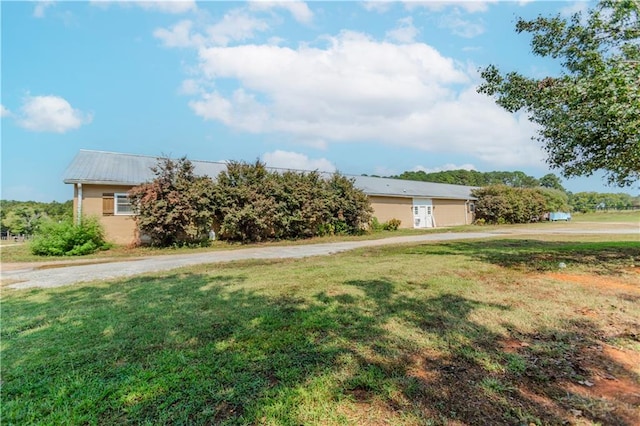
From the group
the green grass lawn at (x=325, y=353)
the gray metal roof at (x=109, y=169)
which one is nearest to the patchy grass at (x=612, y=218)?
the green grass lawn at (x=325, y=353)

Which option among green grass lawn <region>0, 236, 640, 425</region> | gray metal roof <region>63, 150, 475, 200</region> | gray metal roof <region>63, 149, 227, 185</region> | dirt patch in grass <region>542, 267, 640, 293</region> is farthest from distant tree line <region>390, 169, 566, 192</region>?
green grass lawn <region>0, 236, 640, 425</region>

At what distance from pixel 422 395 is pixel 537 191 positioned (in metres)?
40.2

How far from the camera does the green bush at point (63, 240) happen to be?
1162 centimetres

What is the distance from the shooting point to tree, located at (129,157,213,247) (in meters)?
12.8

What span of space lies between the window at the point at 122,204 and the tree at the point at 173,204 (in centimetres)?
157

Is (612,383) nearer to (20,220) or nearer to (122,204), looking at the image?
(122,204)

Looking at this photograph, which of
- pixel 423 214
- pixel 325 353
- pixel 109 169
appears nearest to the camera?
pixel 325 353

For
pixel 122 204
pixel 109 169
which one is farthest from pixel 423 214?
pixel 109 169

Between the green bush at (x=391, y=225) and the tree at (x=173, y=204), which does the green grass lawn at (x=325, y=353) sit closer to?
the tree at (x=173, y=204)

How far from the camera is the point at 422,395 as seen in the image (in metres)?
2.24

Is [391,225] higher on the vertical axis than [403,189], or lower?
lower

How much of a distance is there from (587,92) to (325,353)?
6295 millimetres

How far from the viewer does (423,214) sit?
88.0ft

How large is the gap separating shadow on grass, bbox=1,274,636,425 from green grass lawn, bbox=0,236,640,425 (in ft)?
0.05
